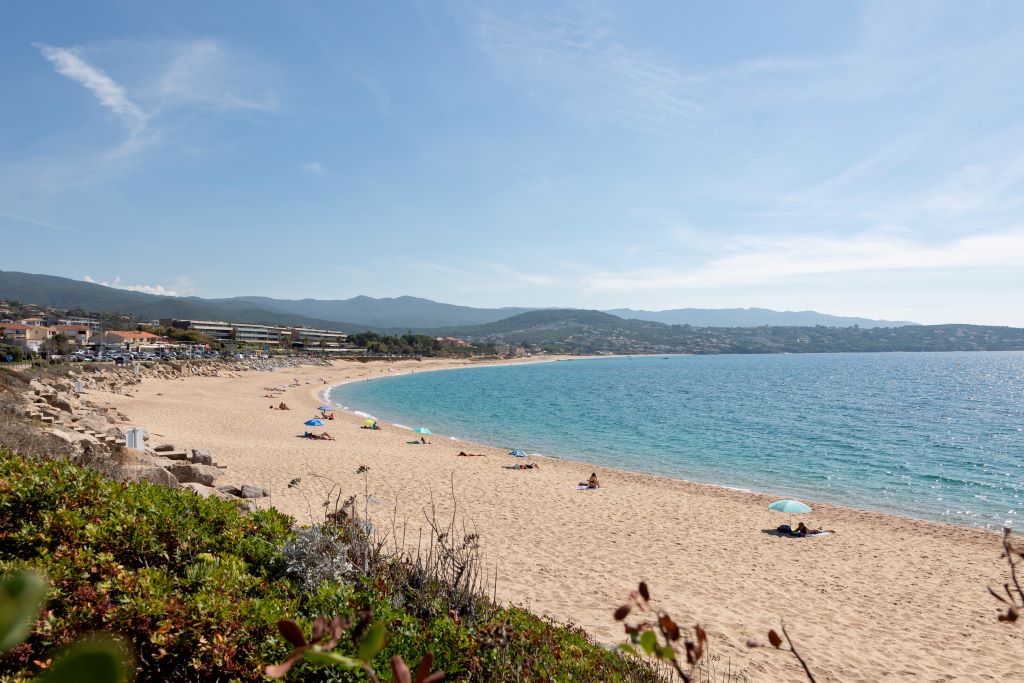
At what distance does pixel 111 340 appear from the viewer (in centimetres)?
9325

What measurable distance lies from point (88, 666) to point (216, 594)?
473cm

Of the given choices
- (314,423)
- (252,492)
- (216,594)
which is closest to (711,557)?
(252,492)

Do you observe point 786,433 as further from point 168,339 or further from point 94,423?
point 168,339

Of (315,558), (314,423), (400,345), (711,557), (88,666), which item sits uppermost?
(88,666)

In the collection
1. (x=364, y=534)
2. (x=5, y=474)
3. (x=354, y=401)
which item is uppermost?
A: (x=5, y=474)

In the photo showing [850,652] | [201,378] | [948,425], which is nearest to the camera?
[850,652]

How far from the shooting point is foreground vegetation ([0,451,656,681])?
393cm

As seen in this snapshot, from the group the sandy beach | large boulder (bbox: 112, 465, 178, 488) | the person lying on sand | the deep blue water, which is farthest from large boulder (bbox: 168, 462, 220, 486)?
the deep blue water

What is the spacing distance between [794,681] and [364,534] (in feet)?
20.5

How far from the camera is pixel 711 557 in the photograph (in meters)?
13.0

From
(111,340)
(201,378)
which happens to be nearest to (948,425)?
(201,378)

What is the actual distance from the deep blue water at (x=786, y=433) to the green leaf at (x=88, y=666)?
2248 centimetres

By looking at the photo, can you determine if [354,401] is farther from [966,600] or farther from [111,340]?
[111,340]

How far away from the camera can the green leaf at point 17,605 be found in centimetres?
48
